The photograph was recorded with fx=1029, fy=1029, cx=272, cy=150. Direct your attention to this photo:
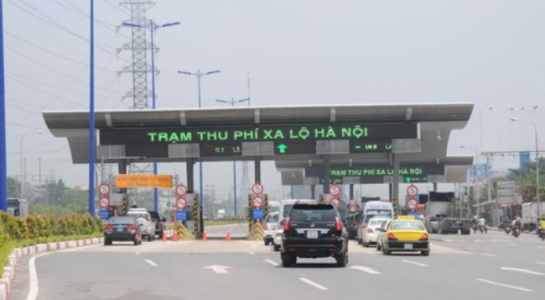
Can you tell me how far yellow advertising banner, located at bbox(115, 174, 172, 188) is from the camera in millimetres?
61219

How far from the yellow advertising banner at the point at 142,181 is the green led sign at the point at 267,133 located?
418 cm

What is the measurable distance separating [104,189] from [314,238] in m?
33.8

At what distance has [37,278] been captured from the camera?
23141 millimetres

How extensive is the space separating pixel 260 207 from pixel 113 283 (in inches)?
1414

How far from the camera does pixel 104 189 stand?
59.7 metres

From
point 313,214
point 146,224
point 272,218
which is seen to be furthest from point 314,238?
point 146,224

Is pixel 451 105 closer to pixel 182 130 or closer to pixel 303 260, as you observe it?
pixel 182 130

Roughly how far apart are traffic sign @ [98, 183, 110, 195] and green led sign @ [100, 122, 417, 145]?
2.99 m

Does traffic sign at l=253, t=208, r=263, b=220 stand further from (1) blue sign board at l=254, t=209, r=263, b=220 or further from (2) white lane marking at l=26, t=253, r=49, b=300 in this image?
(2) white lane marking at l=26, t=253, r=49, b=300

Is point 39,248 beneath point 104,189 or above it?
beneath

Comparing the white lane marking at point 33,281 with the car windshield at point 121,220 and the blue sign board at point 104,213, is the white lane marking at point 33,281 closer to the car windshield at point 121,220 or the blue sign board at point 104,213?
the car windshield at point 121,220

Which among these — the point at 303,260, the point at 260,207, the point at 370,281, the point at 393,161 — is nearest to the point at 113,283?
the point at 370,281

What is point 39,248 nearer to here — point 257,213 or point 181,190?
point 181,190

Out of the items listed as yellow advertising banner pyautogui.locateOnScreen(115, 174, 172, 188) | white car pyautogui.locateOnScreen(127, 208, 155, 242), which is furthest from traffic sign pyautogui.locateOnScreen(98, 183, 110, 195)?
white car pyautogui.locateOnScreen(127, 208, 155, 242)
